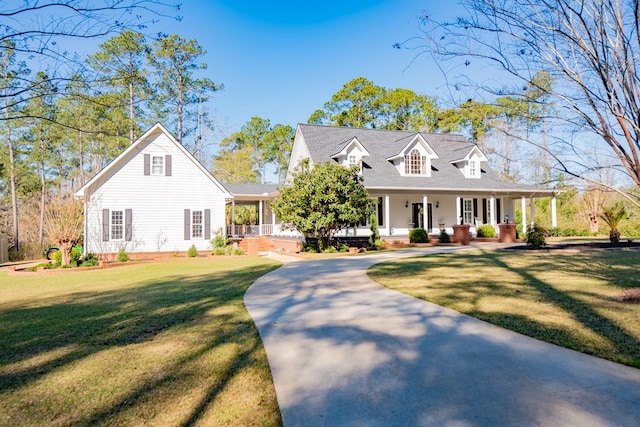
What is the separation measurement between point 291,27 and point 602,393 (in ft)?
47.6

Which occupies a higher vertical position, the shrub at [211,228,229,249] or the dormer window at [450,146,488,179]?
the dormer window at [450,146,488,179]

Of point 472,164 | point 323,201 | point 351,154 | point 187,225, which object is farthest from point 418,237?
→ point 187,225

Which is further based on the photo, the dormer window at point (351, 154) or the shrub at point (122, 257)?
the dormer window at point (351, 154)

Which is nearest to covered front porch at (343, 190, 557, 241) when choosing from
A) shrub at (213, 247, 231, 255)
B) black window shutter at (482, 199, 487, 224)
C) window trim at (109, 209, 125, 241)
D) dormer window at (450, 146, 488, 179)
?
black window shutter at (482, 199, 487, 224)

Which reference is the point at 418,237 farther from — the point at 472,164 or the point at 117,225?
the point at 117,225

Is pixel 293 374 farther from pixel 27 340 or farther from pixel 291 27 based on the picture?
pixel 291 27

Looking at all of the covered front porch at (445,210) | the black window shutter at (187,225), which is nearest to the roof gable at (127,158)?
the black window shutter at (187,225)

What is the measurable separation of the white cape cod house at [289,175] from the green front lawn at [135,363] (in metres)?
11.9

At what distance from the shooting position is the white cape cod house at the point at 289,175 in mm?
19266

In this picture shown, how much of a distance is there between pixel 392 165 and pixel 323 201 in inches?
390

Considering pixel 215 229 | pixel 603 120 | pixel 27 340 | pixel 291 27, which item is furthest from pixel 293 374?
pixel 215 229

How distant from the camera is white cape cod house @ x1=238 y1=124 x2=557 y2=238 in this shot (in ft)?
77.0

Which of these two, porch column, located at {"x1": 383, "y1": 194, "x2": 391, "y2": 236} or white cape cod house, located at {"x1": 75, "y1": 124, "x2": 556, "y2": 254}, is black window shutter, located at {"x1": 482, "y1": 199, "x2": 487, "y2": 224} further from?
porch column, located at {"x1": 383, "y1": 194, "x2": 391, "y2": 236}

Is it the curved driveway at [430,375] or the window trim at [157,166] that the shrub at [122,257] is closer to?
the window trim at [157,166]
